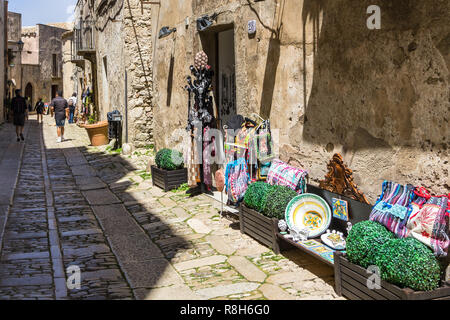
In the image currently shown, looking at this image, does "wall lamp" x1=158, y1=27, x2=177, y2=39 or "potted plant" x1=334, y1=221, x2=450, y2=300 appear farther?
"wall lamp" x1=158, y1=27, x2=177, y2=39

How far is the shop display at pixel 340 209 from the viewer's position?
4.65 m

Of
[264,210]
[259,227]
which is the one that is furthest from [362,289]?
[259,227]

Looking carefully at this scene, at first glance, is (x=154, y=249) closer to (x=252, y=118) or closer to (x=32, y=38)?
(x=252, y=118)

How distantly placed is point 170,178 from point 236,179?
2548 millimetres

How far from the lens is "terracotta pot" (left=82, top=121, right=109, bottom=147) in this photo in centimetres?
1448

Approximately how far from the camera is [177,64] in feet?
30.3

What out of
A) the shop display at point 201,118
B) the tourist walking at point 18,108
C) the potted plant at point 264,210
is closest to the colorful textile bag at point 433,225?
the potted plant at point 264,210

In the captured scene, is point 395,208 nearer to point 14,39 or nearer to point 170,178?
point 170,178

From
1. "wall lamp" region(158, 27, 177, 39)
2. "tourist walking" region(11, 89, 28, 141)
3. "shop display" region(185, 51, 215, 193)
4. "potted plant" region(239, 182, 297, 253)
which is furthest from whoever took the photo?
"tourist walking" region(11, 89, 28, 141)

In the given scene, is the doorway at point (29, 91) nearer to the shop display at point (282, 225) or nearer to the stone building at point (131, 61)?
the stone building at point (131, 61)

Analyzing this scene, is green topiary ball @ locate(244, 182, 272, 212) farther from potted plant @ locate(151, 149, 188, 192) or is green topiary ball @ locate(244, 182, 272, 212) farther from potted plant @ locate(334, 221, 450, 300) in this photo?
potted plant @ locate(151, 149, 188, 192)

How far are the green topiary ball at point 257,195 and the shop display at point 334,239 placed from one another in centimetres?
77

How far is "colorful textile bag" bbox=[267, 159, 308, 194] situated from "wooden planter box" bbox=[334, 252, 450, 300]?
1550 mm

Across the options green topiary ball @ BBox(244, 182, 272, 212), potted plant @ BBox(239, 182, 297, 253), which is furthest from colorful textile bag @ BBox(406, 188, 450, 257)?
green topiary ball @ BBox(244, 182, 272, 212)
